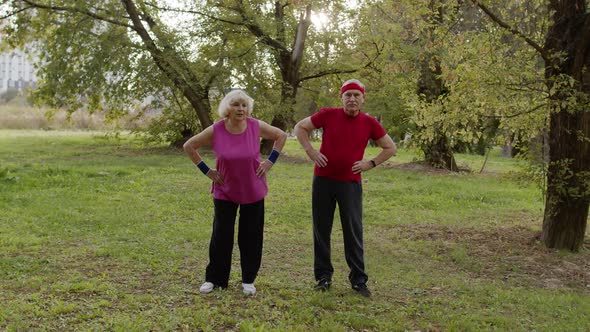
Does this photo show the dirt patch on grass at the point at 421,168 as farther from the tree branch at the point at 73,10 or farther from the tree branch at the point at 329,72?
the tree branch at the point at 73,10

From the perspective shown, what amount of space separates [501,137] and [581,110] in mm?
2037

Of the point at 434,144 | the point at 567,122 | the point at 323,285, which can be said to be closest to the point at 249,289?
the point at 323,285

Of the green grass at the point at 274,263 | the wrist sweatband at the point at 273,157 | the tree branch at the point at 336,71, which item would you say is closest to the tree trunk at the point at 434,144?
the tree branch at the point at 336,71

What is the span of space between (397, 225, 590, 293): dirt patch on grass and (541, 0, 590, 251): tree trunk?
439 mm

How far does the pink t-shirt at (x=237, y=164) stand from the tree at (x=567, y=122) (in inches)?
163

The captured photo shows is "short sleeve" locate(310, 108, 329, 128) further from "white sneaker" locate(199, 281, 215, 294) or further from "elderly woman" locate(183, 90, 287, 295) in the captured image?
"white sneaker" locate(199, 281, 215, 294)

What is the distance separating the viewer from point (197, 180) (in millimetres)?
14070

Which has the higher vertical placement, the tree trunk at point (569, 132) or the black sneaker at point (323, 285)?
the tree trunk at point (569, 132)

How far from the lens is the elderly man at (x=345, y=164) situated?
5508mm

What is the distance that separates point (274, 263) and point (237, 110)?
249cm

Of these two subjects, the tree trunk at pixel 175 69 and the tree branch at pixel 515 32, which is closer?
the tree branch at pixel 515 32

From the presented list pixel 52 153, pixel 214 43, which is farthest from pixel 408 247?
pixel 52 153

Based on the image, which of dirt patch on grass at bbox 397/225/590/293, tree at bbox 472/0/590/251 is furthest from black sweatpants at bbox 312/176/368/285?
tree at bbox 472/0/590/251

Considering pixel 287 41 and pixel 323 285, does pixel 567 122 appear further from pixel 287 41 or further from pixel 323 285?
pixel 287 41
